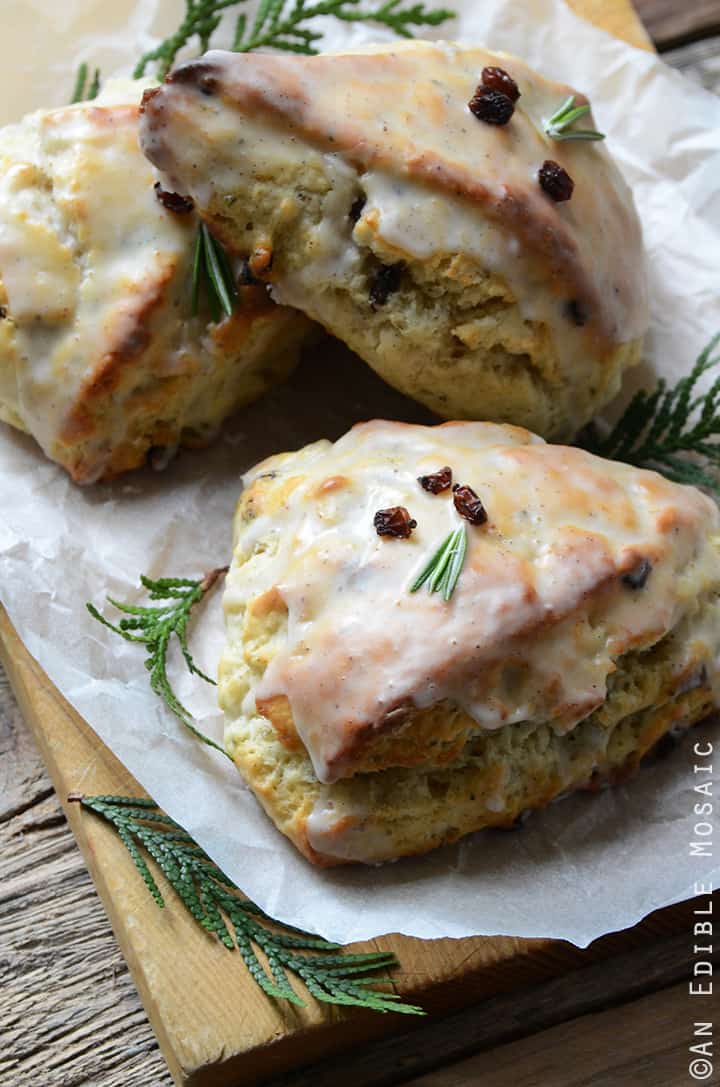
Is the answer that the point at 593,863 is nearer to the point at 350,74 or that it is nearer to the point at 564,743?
the point at 564,743

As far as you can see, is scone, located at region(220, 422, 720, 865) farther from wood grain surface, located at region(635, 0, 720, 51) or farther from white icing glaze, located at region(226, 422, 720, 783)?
wood grain surface, located at region(635, 0, 720, 51)

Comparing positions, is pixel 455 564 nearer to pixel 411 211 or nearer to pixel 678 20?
pixel 411 211

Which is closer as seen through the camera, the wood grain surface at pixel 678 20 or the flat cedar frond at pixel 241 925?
the flat cedar frond at pixel 241 925

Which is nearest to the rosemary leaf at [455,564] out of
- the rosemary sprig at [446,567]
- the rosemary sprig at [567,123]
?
the rosemary sprig at [446,567]

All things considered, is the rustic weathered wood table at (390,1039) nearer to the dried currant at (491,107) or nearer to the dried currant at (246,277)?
the dried currant at (246,277)

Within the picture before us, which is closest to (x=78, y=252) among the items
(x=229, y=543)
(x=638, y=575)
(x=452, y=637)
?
(x=229, y=543)

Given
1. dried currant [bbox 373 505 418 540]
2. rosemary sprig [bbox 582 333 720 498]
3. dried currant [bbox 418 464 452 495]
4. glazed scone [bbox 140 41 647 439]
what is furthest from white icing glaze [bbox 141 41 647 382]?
dried currant [bbox 373 505 418 540]
